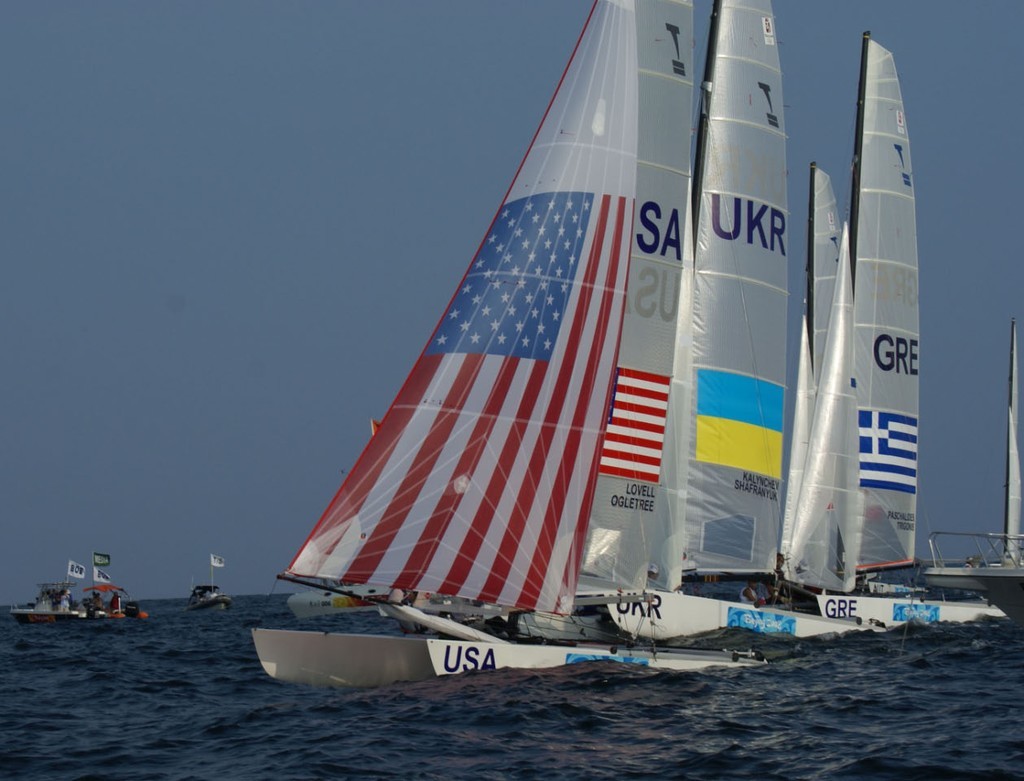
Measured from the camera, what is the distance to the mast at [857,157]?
1439 inches

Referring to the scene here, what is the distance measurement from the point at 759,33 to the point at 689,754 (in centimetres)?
1999

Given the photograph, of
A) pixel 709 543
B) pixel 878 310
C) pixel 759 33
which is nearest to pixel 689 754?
pixel 709 543

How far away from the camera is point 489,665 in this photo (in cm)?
1770

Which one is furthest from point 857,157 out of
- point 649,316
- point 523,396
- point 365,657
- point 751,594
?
point 365,657

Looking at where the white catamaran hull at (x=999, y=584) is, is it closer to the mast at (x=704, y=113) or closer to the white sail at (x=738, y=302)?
the white sail at (x=738, y=302)

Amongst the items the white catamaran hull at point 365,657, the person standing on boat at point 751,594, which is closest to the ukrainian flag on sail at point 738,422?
the person standing on boat at point 751,594

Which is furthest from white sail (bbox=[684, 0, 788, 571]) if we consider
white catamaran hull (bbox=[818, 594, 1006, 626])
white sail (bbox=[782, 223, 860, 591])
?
white sail (bbox=[782, 223, 860, 591])

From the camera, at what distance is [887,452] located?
1467 inches

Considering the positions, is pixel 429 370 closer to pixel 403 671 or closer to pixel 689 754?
pixel 403 671

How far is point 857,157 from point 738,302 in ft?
35.0

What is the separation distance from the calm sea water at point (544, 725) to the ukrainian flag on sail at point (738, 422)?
20.5 feet

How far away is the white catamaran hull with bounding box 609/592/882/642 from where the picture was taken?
24.1 metres

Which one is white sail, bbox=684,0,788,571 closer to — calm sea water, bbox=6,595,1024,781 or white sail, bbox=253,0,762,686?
calm sea water, bbox=6,595,1024,781

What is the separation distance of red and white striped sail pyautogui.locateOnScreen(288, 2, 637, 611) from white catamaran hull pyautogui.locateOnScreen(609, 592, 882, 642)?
5.28 m
